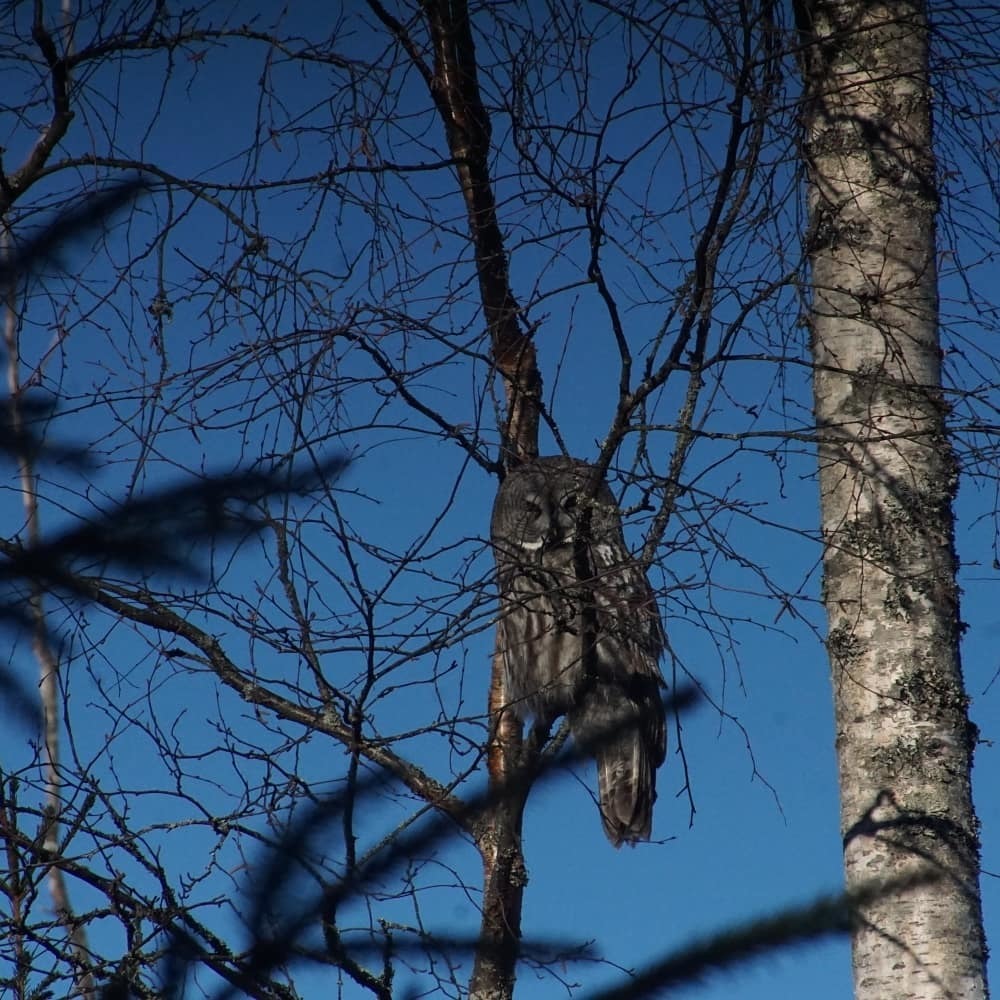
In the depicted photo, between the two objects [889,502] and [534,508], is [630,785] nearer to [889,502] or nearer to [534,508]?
[534,508]

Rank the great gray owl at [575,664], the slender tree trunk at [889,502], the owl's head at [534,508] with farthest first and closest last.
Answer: the owl's head at [534,508], the great gray owl at [575,664], the slender tree trunk at [889,502]

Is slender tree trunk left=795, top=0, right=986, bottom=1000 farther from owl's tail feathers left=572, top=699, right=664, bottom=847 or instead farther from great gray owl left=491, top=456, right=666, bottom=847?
owl's tail feathers left=572, top=699, right=664, bottom=847

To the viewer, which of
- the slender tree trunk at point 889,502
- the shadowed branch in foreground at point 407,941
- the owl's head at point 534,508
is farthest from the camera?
the owl's head at point 534,508

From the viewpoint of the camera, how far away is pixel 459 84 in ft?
11.5

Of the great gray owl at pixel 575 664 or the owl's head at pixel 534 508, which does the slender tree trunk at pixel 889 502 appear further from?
the owl's head at pixel 534 508

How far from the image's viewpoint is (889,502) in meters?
2.69

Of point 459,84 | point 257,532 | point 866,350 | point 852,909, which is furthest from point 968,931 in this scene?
point 459,84

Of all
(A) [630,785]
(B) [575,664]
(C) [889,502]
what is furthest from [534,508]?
(C) [889,502]

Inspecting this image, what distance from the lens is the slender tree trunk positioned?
2.39 meters

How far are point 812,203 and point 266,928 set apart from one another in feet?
7.19

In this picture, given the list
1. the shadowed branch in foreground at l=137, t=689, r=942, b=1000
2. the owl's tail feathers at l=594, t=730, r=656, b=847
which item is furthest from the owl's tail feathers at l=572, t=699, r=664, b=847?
the shadowed branch in foreground at l=137, t=689, r=942, b=1000

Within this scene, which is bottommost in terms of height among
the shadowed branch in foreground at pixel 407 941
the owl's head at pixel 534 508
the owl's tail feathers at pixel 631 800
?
the shadowed branch in foreground at pixel 407 941

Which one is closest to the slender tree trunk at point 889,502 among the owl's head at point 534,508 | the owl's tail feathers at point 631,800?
the owl's head at point 534,508

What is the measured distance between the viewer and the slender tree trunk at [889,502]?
7.84 feet
